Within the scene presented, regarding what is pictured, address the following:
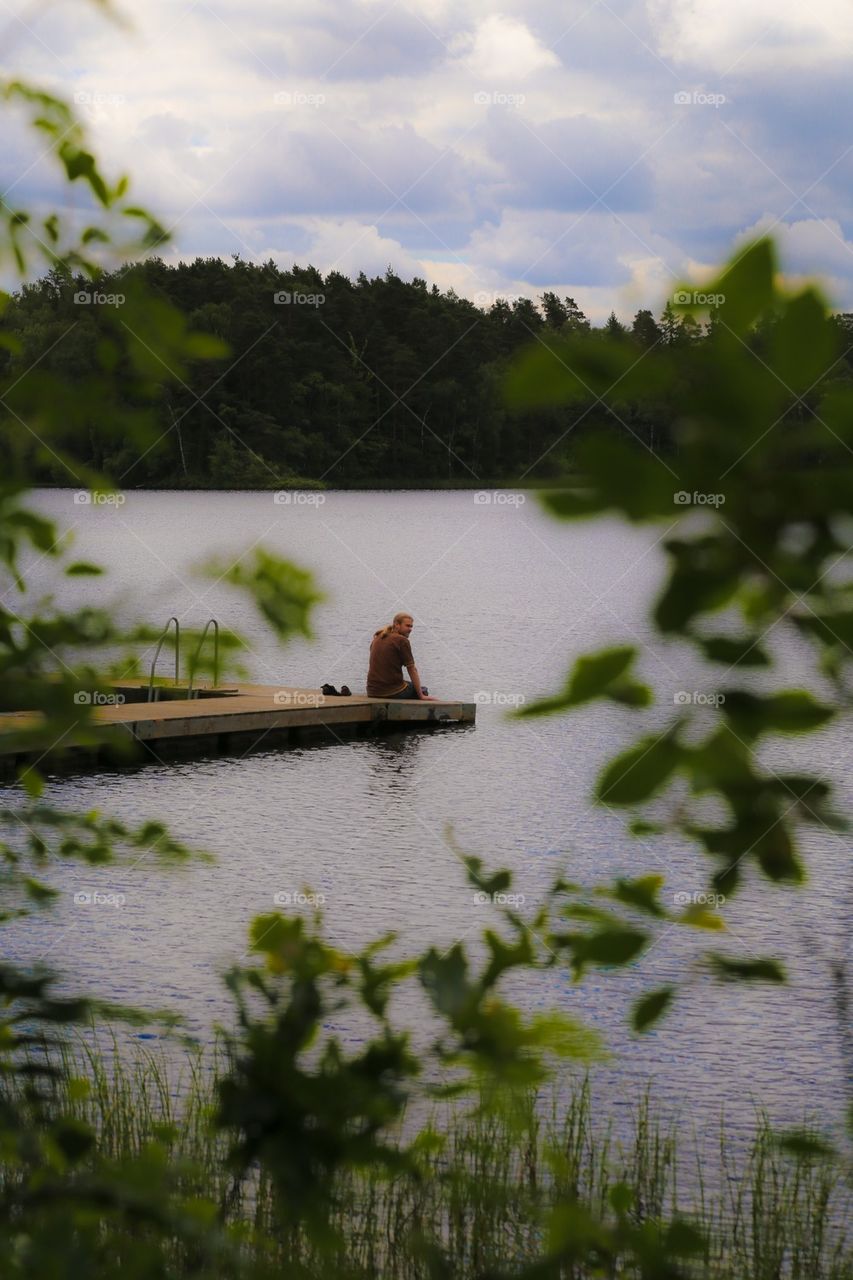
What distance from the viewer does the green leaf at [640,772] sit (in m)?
1.37

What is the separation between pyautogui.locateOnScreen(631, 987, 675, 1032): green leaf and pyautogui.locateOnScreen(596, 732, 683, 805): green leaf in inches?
12.2

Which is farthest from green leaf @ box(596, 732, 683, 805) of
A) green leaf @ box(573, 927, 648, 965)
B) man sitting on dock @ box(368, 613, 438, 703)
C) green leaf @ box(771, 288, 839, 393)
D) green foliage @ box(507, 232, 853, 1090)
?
man sitting on dock @ box(368, 613, 438, 703)

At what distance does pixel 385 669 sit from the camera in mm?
23516

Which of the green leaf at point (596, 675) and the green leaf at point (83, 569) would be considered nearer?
the green leaf at point (596, 675)

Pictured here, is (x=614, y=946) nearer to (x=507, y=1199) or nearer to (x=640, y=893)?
(x=640, y=893)

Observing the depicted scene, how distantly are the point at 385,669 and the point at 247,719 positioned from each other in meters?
2.62

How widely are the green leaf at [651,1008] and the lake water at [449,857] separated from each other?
0.05m

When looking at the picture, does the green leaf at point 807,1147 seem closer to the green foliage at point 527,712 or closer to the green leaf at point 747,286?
the green foliage at point 527,712

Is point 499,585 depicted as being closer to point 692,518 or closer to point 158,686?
point 158,686

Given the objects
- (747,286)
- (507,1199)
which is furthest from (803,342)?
(507,1199)

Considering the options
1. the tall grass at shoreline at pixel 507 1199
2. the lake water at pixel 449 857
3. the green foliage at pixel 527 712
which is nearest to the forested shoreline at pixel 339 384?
the lake water at pixel 449 857

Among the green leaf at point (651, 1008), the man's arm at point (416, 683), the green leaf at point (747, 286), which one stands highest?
the man's arm at point (416, 683)

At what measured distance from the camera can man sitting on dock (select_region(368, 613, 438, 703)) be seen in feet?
75.4

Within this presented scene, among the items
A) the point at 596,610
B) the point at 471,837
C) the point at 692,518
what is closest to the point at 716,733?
the point at 692,518
